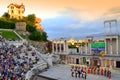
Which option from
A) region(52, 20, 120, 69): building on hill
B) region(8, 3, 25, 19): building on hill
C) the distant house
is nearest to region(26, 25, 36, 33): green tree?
the distant house

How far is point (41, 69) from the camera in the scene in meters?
35.0

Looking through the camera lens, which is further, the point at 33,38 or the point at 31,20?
the point at 31,20

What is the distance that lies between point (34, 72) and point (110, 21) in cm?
1883

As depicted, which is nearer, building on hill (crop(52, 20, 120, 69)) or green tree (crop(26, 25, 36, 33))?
building on hill (crop(52, 20, 120, 69))

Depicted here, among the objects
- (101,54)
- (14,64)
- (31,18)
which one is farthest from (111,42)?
(31,18)

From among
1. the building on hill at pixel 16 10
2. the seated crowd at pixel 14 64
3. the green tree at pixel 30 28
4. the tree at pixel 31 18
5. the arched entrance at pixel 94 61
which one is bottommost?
the arched entrance at pixel 94 61

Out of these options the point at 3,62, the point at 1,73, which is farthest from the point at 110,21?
the point at 1,73

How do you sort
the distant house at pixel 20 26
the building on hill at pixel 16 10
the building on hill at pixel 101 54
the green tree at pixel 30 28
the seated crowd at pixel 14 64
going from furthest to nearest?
the building on hill at pixel 16 10 < the green tree at pixel 30 28 < the distant house at pixel 20 26 < the building on hill at pixel 101 54 < the seated crowd at pixel 14 64

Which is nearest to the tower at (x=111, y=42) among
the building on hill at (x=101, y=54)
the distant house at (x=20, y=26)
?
the building on hill at (x=101, y=54)

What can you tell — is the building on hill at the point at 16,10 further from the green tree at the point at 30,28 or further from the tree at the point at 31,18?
the green tree at the point at 30,28

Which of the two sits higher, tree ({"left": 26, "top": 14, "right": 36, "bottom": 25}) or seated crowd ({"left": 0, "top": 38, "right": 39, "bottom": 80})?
tree ({"left": 26, "top": 14, "right": 36, "bottom": 25})

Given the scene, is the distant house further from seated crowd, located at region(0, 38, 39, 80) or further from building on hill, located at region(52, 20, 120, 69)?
seated crowd, located at region(0, 38, 39, 80)

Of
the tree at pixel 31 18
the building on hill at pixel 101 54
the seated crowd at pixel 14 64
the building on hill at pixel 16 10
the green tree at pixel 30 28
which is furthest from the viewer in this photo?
the building on hill at pixel 16 10

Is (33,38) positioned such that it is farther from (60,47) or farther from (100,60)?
(100,60)
